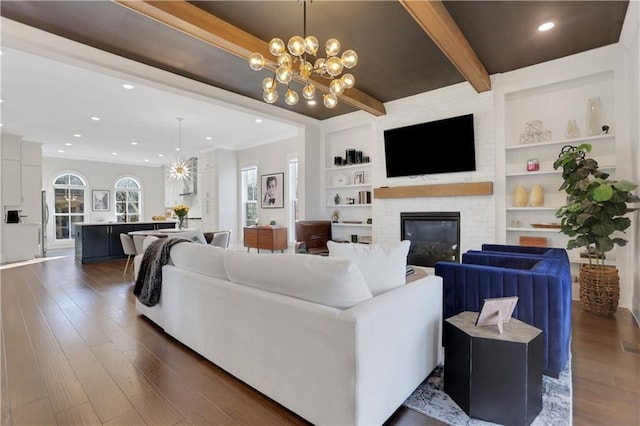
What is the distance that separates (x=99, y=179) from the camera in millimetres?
10617

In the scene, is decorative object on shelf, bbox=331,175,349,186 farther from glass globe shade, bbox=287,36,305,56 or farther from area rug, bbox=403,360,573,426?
area rug, bbox=403,360,573,426

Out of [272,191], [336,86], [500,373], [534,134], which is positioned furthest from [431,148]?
[272,191]

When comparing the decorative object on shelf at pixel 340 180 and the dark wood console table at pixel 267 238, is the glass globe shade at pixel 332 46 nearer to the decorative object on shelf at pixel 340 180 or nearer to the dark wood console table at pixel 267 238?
the decorative object on shelf at pixel 340 180

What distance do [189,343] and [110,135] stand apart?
7101 millimetres

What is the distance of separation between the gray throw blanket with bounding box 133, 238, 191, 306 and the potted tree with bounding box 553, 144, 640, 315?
3979 mm

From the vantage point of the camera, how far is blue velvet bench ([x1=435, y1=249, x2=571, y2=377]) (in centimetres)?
193

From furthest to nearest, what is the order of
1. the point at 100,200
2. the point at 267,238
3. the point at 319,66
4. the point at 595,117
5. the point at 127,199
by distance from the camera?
the point at 127,199 < the point at 100,200 < the point at 267,238 < the point at 595,117 < the point at 319,66

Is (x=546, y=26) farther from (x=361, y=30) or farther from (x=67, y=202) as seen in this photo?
(x=67, y=202)

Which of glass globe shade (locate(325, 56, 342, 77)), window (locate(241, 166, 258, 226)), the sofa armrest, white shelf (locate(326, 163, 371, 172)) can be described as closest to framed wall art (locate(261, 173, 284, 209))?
window (locate(241, 166, 258, 226))

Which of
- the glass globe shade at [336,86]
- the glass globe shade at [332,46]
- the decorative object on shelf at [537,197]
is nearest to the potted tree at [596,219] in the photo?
the decorative object on shelf at [537,197]

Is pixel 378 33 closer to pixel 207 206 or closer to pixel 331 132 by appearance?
pixel 331 132

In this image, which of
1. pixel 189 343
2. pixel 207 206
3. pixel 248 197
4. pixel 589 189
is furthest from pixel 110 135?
pixel 589 189

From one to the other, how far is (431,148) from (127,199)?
10971mm

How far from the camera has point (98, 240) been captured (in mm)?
6879
